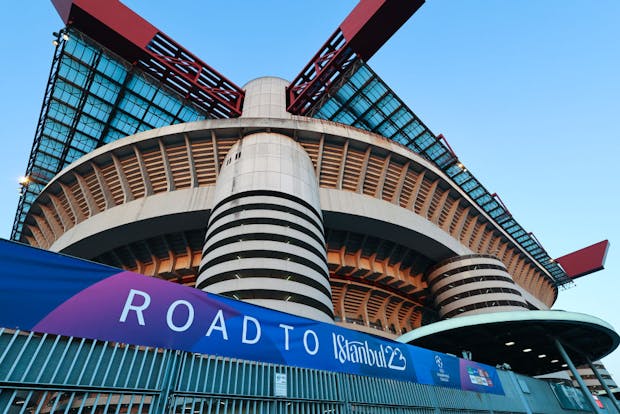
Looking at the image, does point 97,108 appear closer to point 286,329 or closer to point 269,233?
point 269,233

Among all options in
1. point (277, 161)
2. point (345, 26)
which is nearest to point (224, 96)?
point (345, 26)

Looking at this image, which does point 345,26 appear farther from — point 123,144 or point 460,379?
point 460,379

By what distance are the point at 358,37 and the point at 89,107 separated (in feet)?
92.4

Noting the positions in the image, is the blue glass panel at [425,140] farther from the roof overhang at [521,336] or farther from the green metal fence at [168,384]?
the green metal fence at [168,384]

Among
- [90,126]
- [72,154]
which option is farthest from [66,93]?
[72,154]

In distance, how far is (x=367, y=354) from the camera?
752 centimetres

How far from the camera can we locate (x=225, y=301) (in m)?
5.86

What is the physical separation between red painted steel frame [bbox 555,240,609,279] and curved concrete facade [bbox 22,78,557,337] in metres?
46.0

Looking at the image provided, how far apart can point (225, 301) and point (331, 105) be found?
37.8 meters

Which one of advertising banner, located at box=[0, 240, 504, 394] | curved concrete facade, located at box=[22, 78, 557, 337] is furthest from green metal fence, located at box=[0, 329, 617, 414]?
curved concrete facade, located at box=[22, 78, 557, 337]

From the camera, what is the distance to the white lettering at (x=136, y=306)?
4.79 m

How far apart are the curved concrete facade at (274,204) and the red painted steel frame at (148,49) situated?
30.4 ft

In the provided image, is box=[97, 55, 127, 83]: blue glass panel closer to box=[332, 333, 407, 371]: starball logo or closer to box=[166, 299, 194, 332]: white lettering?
box=[166, 299, 194, 332]: white lettering

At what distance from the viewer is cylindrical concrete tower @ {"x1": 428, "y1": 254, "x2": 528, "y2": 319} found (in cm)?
3050
